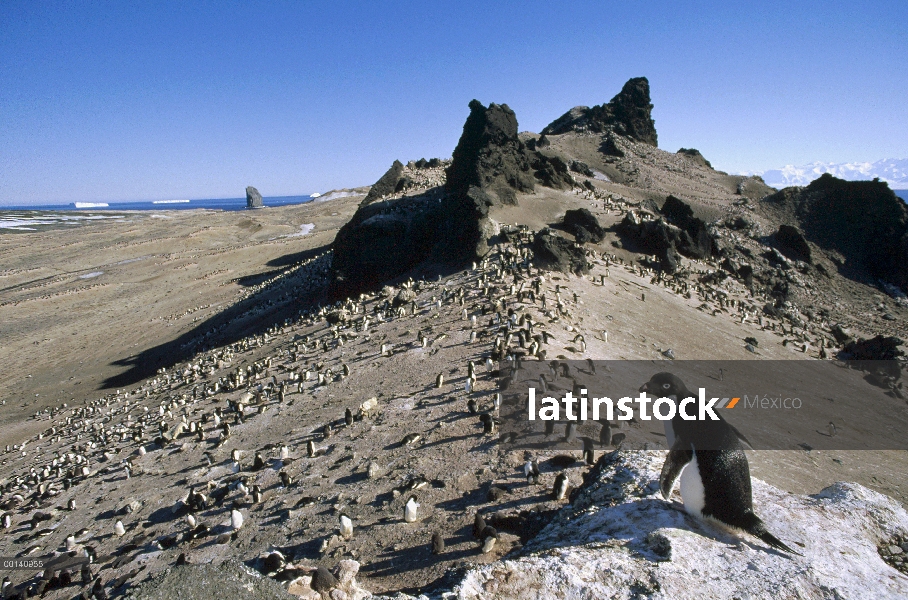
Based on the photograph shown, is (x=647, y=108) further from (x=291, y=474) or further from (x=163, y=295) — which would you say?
(x=291, y=474)

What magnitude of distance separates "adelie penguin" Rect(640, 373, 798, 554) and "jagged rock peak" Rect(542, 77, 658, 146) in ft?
234

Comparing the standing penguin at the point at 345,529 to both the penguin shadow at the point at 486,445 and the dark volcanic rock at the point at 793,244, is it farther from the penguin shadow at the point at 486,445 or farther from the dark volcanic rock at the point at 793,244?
the dark volcanic rock at the point at 793,244

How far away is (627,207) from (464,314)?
2522 cm

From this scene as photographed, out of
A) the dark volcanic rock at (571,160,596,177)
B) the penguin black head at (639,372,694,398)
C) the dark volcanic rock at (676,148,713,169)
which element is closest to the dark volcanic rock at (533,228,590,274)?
the penguin black head at (639,372,694,398)

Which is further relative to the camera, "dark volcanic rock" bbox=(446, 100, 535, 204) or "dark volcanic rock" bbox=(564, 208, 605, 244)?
"dark volcanic rock" bbox=(446, 100, 535, 204)

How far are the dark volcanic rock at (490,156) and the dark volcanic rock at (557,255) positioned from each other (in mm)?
9138

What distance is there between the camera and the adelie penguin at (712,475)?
4.90 meters

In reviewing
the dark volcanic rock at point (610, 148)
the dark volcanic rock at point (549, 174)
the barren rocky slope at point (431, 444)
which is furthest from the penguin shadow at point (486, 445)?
the dark volcanic rock at point (610, 148)

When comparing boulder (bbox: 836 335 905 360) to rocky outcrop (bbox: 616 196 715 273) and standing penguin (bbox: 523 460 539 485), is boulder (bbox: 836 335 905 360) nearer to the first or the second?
rocky outcrop (bbox: 616 196 715 273)

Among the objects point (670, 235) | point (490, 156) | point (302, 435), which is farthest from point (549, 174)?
point (302, 435)

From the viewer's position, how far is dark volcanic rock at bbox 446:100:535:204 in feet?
96.6

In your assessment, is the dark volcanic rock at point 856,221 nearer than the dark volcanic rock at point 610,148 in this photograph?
Yes

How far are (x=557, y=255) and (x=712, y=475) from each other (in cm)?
1565

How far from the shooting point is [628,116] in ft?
231
